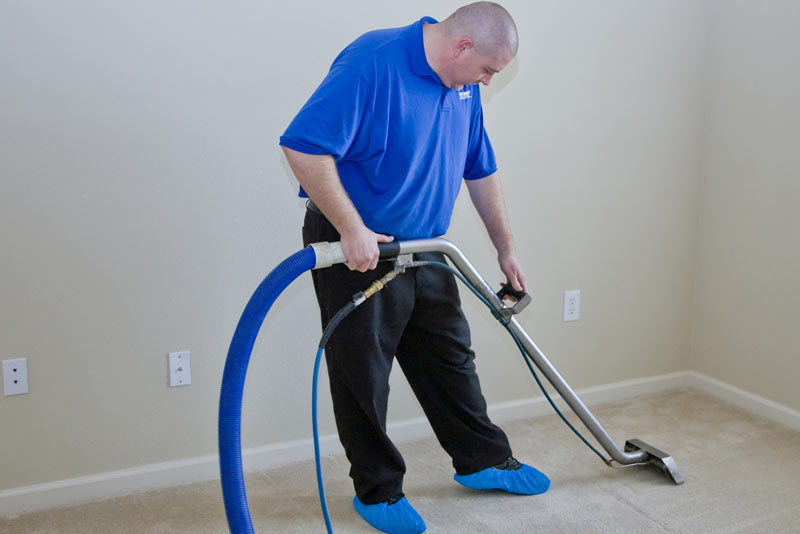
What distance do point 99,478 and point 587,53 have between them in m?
2.05

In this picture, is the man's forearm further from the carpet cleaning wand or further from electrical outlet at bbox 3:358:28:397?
electrical outlet at bbox 3:358:28:397

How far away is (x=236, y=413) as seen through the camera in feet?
4.86

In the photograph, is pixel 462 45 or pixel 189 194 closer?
pixel 462 45

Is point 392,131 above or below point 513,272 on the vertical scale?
above

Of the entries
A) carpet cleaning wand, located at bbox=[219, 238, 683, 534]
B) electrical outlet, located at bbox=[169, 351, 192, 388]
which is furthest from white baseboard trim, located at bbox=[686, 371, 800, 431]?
electrical outlet, located at bbox=[169, 351, 192, 388]

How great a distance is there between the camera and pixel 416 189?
1.85m

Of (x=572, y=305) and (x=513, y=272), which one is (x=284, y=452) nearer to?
(x=513, y=272)

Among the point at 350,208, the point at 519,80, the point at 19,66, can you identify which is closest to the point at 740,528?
the point at 350,208

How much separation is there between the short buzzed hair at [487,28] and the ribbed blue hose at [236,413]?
2.26ft

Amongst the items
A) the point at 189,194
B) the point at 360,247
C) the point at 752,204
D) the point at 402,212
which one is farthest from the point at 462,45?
the point at 752,204

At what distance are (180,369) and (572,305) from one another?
140 centimetres

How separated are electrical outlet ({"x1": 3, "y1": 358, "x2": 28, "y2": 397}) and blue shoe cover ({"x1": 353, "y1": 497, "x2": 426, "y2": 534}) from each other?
958mm

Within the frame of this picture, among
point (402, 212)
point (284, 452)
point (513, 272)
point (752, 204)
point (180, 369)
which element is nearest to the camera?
point (402, 212)

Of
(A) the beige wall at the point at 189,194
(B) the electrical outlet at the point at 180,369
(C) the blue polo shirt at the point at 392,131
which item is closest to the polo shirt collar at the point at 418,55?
(C) the blue polo shirt at the point at 392,131
